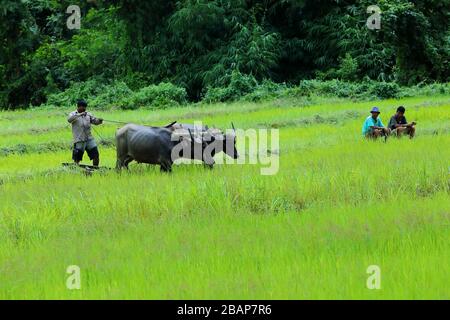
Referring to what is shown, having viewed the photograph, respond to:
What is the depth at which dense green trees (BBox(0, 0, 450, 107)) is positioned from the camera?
23.4 metres

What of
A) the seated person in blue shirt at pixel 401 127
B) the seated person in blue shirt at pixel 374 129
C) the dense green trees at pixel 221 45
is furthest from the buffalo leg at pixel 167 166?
the dense green trees at pixel 221 45

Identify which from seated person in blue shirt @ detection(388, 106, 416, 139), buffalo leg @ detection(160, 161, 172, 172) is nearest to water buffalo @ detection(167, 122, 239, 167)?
buffalo leg @ detection(160, 161, 172, 172)

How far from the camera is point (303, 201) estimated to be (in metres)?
8.14

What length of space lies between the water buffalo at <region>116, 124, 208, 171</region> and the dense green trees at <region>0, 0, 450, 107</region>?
12.4 meters

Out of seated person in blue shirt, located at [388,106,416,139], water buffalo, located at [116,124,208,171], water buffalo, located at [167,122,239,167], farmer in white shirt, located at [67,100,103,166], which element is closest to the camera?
water buffalo, located at [116,124,208,171]

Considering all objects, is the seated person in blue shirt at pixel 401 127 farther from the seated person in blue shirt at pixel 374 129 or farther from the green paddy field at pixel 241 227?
the green paddy field at pixel 241 227

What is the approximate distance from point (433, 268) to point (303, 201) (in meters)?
2.82

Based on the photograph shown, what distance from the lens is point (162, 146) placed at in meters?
10.9

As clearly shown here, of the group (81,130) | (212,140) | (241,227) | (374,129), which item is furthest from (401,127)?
(241,227)

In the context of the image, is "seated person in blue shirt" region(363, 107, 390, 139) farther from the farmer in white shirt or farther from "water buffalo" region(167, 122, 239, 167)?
the farmer in white shirt

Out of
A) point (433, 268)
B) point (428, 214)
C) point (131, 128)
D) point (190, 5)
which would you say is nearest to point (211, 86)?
point (190, 5)

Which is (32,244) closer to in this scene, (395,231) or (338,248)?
(338,248)

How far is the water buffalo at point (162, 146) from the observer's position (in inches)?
429

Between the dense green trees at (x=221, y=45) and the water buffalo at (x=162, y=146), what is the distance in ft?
40.6
